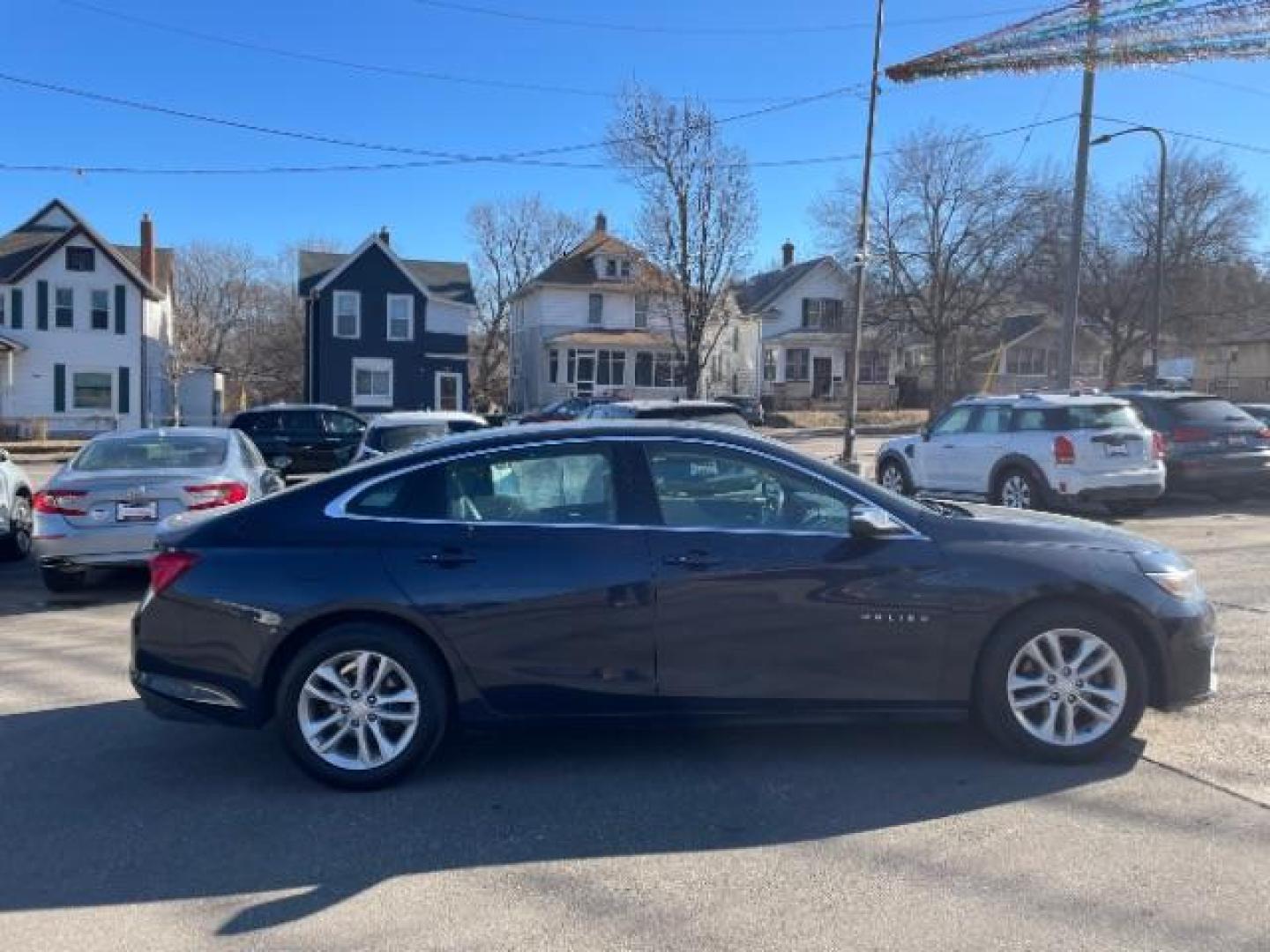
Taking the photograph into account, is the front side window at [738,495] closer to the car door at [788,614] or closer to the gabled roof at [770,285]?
the car door at [788,614]

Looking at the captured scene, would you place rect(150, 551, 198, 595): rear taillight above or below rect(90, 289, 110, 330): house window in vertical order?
below

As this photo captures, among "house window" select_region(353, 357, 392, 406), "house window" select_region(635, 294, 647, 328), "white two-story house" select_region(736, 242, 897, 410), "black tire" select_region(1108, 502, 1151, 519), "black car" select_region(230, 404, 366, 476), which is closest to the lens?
"black tire" select_region(1108, 502, 1151, 519)

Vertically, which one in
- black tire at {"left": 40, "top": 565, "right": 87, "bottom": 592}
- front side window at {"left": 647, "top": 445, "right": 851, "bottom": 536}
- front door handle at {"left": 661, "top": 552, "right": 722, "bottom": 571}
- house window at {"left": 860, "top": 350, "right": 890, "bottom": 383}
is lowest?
black tire at {"left": 40, "top": 565, "right": 87, "bottom": 592}

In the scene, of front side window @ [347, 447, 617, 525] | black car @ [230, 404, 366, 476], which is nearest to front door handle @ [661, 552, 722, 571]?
front side window @ [347, 447, 617, 525]

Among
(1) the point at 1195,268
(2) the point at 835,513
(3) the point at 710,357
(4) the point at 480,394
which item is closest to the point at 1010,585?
(2) the point at 835,513

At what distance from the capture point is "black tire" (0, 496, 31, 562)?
11633mm

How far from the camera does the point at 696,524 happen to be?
189 inches

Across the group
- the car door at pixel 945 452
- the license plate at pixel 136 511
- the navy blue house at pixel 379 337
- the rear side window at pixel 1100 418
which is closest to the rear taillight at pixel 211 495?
the license plate at pixel 136 511

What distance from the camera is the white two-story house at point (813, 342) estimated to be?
183 ft

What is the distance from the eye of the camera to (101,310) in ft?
131

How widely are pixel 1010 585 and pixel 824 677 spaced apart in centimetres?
91

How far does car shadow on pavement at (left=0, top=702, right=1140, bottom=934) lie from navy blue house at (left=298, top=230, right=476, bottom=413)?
40.5m

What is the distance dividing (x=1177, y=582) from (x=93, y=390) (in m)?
41.3

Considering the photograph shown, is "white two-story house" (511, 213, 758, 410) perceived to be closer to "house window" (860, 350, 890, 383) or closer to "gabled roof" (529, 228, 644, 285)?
"gabled roof" (529, 228, 644, 285)
